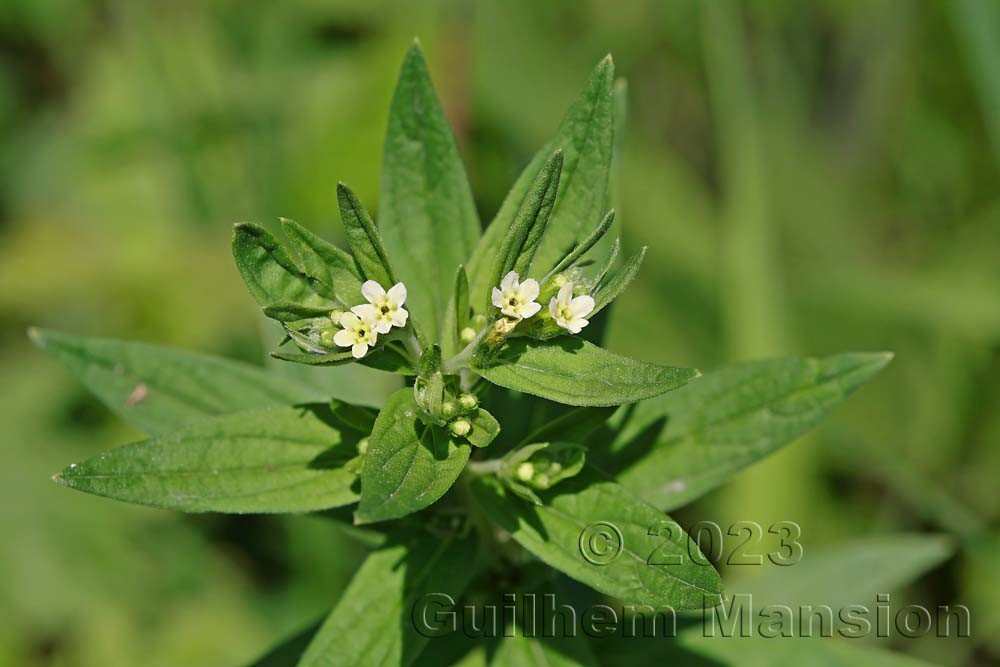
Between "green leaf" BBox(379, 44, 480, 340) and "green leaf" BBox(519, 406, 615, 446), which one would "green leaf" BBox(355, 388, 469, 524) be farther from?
"green leaf" BBox(379, 44, 480, 340)

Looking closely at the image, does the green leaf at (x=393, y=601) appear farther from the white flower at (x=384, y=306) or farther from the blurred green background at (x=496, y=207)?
the blurred green background at (x=496, y=207)

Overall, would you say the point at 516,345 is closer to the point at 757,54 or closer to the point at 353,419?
the point at 353,419

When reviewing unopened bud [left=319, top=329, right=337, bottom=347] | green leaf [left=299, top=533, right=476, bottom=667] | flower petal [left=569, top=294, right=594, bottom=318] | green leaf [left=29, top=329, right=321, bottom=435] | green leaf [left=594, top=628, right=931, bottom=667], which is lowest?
green leaf [left=594, top=628, right=931, bottom=667]

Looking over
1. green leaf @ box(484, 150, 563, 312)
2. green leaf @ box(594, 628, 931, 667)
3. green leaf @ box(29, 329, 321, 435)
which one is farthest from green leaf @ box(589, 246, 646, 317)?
green leaf @ box(594, 628, 931, 667)

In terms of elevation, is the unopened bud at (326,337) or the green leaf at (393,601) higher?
the unopened bud at (326,337)

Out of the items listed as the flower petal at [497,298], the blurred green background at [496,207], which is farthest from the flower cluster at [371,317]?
the blurred green background at [496,207]

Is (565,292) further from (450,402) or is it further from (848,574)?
(848,574)

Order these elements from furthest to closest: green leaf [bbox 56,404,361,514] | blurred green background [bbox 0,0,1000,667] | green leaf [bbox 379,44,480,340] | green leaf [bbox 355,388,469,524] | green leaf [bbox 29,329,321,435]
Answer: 1. blurred green background [bbox 0,0,1000,667]
2. green leaf [bbox 29,329,321,435]
3. green leaf [bbox 379,44,480,340]
4. green leaf [bbox 56,404,361,514]
5. green leaf [bbox 355,388,469,524]

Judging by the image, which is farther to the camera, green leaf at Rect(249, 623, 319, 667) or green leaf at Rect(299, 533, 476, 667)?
green leaf at Rect(249, 623, 319, 667)
